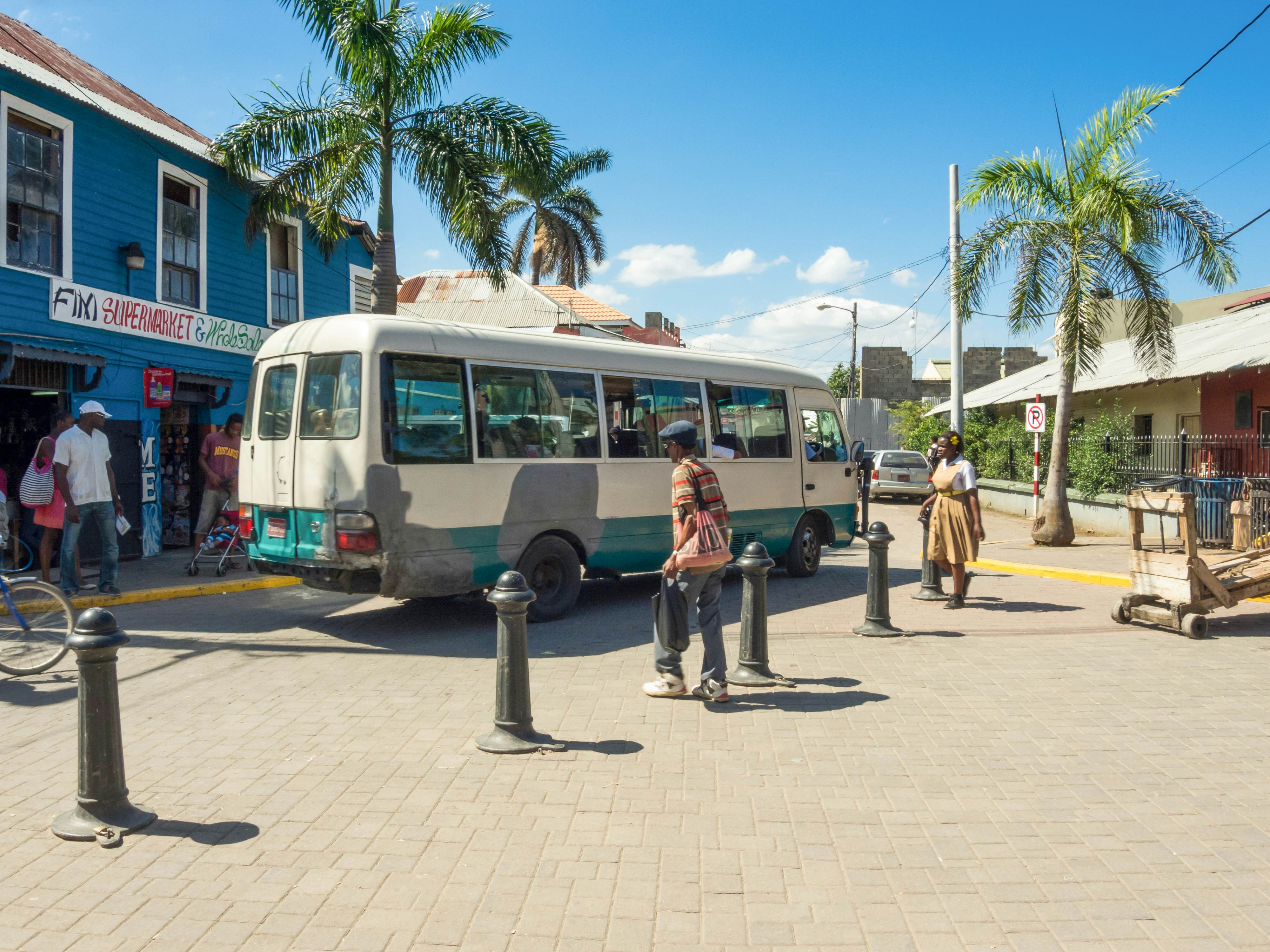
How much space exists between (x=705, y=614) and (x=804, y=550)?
19.9ft

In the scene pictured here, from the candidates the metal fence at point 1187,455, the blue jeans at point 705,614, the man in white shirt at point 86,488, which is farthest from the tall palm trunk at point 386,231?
the metal fence at point 1187,455

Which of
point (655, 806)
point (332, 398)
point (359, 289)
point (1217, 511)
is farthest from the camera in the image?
point (359, 289)

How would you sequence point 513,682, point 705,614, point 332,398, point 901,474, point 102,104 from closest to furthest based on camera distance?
1. point 513,682
2. point 705,614
3. point 332,398
4. point 102,104
5. point 901,474

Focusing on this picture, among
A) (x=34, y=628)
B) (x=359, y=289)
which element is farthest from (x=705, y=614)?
(x=359, y=289)

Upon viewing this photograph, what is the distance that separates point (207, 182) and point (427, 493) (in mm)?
9003

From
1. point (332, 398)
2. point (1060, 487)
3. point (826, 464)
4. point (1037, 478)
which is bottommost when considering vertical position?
point (1060, 487)

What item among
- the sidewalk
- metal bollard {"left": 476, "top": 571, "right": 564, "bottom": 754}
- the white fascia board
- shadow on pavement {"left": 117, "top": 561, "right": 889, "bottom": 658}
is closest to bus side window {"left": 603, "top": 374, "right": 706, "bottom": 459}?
shadow on pavement {"left": 117, "top": 561, "right": 889, "bottom": 658}

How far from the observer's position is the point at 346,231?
16.2 m

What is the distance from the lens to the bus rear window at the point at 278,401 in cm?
818

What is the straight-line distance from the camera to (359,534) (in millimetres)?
7473

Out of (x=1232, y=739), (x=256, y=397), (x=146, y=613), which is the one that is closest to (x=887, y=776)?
(x=1232, y=739)

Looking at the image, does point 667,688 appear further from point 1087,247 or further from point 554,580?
point 1087,247

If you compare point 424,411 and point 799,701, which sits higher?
point 424,411

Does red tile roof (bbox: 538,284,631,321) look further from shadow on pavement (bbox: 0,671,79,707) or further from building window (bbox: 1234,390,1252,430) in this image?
shadow on pavement (bbox: 0,671,79,707)
